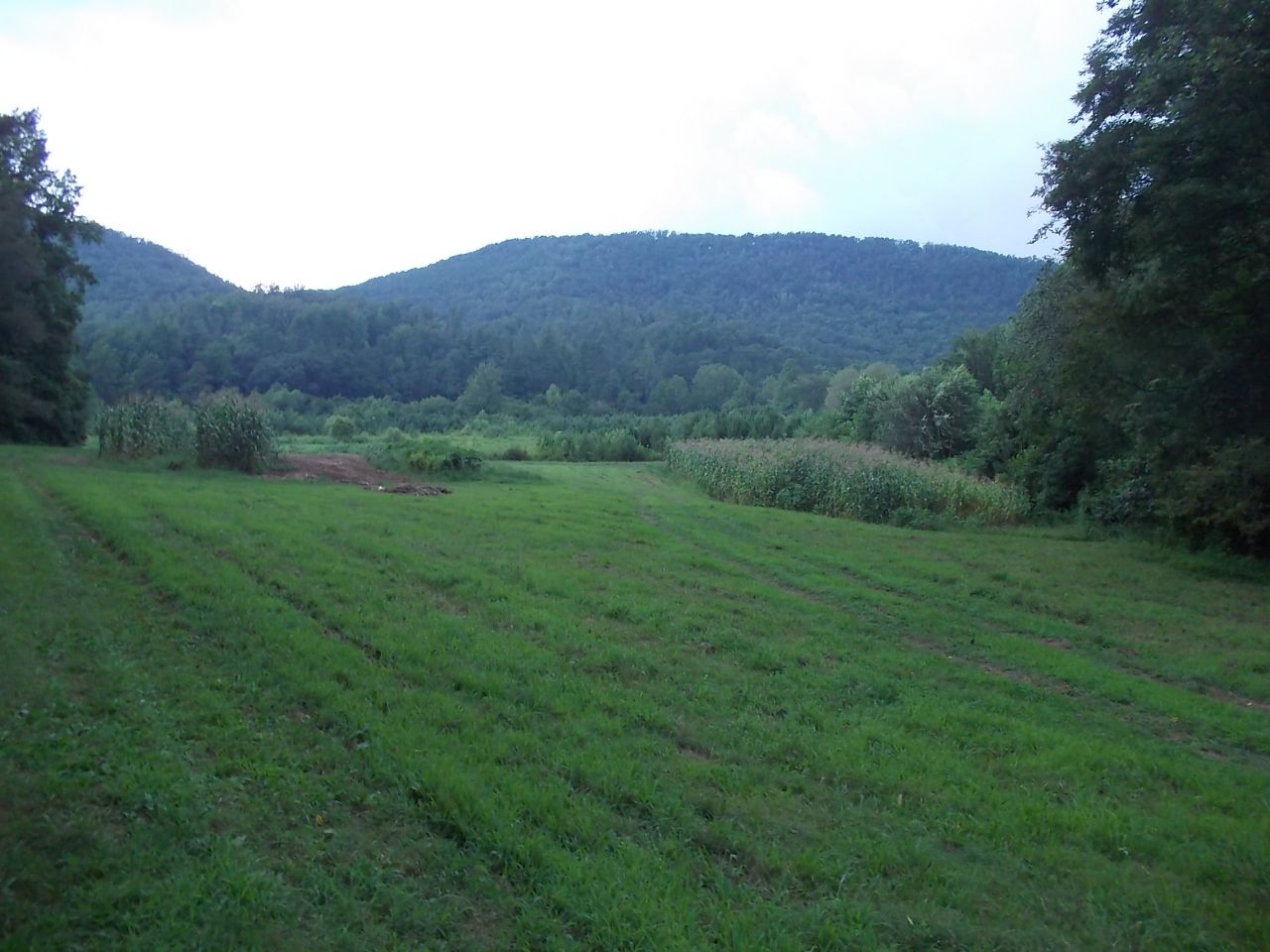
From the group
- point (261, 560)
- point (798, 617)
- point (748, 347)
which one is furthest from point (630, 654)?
point (748, 347)

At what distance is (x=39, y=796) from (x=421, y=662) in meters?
2.79

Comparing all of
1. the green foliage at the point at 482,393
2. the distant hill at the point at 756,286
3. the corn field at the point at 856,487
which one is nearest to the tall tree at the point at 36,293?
the corn field at the point at 856,487

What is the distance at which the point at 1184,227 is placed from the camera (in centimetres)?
1134

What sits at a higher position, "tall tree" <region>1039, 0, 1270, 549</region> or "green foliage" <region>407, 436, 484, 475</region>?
"tall tree" <region>1039, 0, 1270, 549</region>

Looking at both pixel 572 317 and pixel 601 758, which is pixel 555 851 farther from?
pixel 572 317

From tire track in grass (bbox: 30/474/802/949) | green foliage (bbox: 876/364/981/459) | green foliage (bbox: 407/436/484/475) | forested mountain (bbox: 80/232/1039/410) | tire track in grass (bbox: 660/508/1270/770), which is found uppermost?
forested mountain (bbox: 80/232/1039/410)

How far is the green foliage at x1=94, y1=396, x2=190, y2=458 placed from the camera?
2226 cm

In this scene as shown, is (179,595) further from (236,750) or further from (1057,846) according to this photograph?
(1057,846)

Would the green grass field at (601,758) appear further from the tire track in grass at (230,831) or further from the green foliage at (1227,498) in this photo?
the green foliage at (1227,498)

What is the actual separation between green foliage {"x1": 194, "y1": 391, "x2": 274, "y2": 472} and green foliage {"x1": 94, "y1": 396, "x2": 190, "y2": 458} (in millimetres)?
1144

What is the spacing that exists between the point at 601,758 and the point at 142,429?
21824 millimetres

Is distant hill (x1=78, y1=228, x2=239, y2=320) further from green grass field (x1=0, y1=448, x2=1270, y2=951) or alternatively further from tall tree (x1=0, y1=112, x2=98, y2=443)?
green grass field (x1=0, y1=448, x2=1270, y2=951)

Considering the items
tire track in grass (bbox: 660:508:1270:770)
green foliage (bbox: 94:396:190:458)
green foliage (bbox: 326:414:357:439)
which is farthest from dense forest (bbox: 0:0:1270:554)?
green foliage (bbox: 94:396:190:458)

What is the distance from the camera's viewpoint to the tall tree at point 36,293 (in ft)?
A: 87.0
